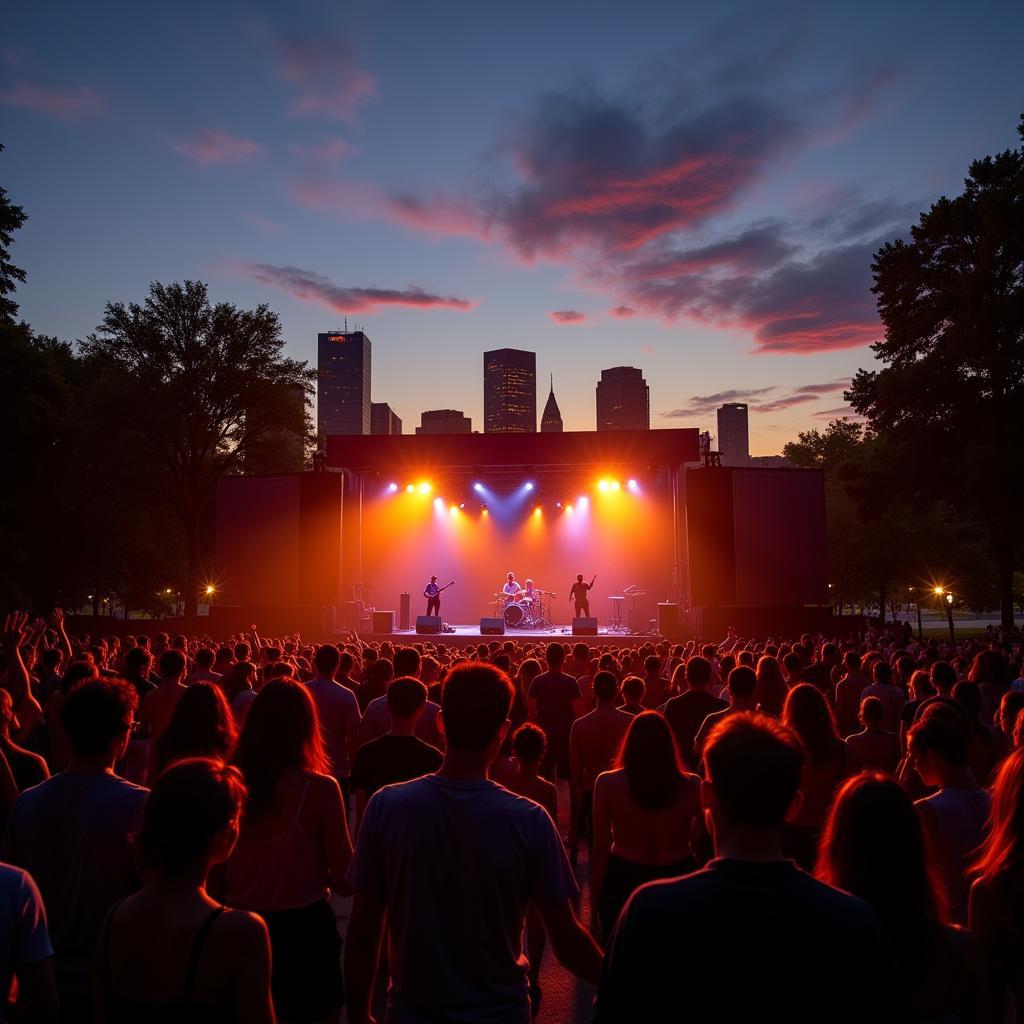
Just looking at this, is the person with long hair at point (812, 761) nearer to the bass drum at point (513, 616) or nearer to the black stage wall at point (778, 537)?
the black stage wall at point (778, 537)

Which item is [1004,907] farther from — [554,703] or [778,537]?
[778,537]

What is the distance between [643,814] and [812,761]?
3.73ft

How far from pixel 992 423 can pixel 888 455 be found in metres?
3.19

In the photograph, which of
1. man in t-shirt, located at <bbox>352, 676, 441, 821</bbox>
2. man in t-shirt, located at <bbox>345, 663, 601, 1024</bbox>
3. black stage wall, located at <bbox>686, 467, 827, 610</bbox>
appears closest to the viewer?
man in t-shirt, located at <bbox>345, 663, 601, 1024</bbox>

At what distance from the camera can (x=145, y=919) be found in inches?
79.2

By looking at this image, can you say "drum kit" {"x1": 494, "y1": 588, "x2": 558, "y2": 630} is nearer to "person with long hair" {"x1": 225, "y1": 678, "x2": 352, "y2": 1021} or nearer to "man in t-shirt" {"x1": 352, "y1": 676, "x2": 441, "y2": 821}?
"man in t-shirt" {"x1": 352, "y1": 676, "x2": 441, "y2": 821}

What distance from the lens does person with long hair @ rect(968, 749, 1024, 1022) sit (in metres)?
2.49

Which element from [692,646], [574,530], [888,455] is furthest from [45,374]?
[888,455]

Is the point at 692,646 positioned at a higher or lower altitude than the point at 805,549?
lower

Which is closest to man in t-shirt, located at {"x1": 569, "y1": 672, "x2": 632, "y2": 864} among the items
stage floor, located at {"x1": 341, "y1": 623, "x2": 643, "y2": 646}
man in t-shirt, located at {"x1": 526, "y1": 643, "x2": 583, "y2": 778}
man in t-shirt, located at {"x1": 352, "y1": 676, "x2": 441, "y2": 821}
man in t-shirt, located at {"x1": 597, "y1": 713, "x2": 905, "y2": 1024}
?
man in t-shirt, located at {"x1": 352, "y1": 676, "x2": 441, "y2": 821}

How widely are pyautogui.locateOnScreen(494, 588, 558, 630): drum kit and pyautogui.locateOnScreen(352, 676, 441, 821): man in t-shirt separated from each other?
22.4 m

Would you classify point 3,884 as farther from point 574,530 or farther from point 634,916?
point 574,530

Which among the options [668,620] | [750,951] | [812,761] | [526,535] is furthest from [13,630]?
[526,535]

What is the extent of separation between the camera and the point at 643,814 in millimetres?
3928
